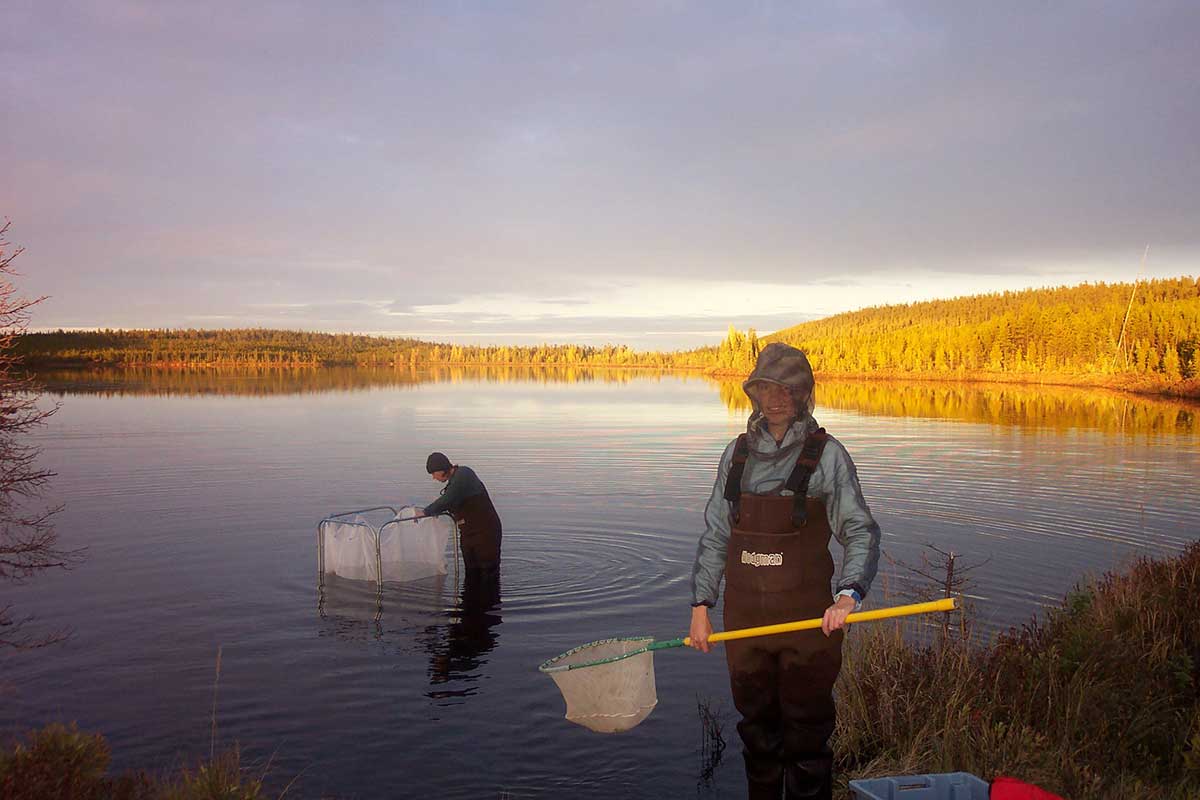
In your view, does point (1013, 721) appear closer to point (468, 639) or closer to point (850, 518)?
point (850, 518)

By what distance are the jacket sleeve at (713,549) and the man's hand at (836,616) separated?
766 mm

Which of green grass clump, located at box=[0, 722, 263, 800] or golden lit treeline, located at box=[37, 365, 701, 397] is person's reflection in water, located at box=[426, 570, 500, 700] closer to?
green grass clump, located at box=[0, 722, 263, 800]

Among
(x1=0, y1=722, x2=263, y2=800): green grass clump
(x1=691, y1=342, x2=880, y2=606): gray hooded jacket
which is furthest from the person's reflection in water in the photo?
(x1=691, y1=342, x2=880, y2=606): gray hooded jacket

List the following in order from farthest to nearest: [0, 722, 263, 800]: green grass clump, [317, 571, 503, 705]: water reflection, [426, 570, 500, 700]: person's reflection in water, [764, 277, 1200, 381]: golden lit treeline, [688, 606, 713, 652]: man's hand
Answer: [764, 277, 1200, 381]: golden lit treeline
[317, 571, 503, 705]: water reflection
[426, 570, 500, 700]: person's reflection in water
[688, 606, 713, 652]: man's hand
[0, 722, 263, 800]: green grass clump

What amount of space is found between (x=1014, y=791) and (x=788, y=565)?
58.2 inches

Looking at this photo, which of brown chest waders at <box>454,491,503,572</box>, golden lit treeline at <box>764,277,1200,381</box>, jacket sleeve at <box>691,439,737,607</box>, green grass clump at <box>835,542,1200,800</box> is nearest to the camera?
jacket sleeve at <box>691,439,737,607</box>

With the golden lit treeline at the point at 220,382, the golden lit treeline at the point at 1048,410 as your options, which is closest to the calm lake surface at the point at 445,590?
the golden lit treeline at the point at 1048,410

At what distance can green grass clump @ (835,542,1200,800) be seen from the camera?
5723 millimetres

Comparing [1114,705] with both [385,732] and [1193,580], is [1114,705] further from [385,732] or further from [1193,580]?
[385,732]

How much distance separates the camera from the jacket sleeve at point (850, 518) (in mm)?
4672

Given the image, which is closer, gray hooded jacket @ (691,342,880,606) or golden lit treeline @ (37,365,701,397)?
gray hooded jacket @ (691,342,880,606)

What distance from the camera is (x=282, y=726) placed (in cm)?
812

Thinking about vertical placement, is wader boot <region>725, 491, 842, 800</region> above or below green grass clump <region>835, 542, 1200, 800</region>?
above

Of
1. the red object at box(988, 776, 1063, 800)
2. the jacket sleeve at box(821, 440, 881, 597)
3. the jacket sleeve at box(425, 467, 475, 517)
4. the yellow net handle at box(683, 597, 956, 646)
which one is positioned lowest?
the red object at box(988, 776, 1063, 800)
